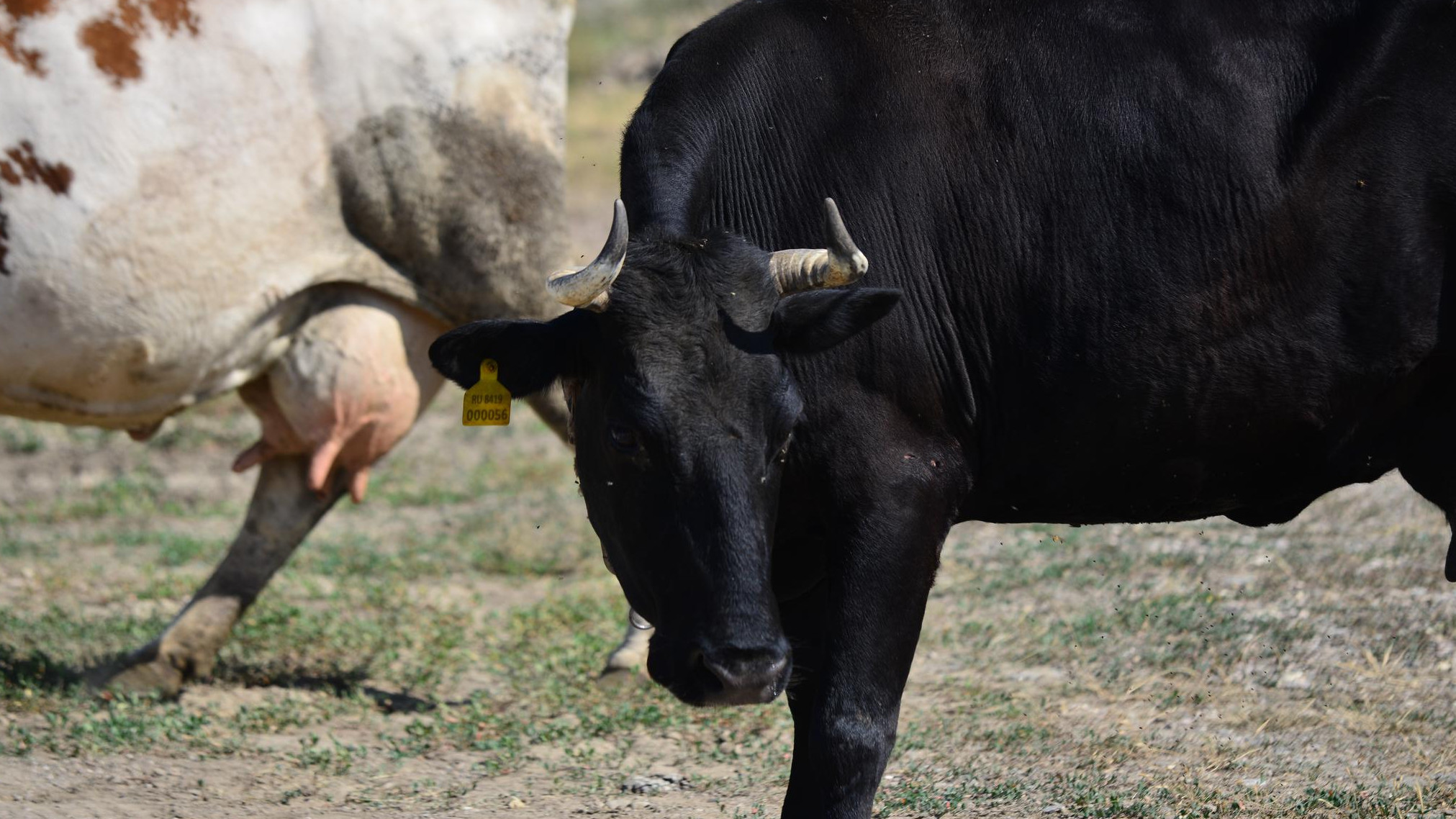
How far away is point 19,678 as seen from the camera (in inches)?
227

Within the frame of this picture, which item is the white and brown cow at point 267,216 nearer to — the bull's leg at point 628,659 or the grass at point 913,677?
the grass at point 913,677

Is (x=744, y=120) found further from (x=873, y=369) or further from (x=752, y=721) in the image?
(x=752, y=721)

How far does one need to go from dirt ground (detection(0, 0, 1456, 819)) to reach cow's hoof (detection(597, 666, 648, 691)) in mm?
52

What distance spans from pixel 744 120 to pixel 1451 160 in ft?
5.48

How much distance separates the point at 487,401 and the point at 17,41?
266 centimetres

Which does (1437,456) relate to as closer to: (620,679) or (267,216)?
(620,679)

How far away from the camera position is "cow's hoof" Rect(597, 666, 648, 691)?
5836 mm

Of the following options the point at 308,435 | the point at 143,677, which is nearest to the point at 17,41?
the point at 308,435

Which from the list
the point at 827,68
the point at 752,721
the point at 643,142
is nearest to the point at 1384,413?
the point at 827,68

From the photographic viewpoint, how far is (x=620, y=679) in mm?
5895

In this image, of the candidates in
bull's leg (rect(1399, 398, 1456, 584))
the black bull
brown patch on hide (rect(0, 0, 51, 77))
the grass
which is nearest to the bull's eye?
the black bull

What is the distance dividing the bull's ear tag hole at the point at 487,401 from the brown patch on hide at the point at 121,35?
2.37 metres

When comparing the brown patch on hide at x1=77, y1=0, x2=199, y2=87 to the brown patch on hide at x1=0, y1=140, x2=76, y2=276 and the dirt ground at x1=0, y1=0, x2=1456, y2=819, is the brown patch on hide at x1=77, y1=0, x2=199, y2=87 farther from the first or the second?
the dirt ground at x1=0, y1=0, x2=1456, y2=819

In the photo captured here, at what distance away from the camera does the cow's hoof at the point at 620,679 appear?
5836 mm
